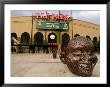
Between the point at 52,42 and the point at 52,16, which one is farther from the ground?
the point at 52,16

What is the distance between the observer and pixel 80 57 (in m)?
2.87

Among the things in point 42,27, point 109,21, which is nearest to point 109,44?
point 109,21

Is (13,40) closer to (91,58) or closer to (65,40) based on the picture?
(65,40)

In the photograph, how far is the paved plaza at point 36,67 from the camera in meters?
2.86

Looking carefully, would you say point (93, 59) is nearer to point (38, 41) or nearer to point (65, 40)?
point (65, 40)

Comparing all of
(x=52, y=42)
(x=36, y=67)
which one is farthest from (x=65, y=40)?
(x=36, y=67)

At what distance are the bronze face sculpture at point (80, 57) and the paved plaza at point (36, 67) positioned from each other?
26 millimetres

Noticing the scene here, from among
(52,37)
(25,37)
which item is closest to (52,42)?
(52,37)

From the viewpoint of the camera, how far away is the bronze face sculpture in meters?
2.87

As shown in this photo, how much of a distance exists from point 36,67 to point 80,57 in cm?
20

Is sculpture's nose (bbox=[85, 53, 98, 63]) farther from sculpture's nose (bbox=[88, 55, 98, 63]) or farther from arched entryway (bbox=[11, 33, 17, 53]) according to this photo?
arched entryway (bbox=[11, 33, 17, 53])

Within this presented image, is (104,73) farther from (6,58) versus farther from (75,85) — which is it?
A: (6,58)

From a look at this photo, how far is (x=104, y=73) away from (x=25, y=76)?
0.35 meters

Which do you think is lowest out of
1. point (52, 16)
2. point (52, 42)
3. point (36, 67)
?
point (36, 67)
